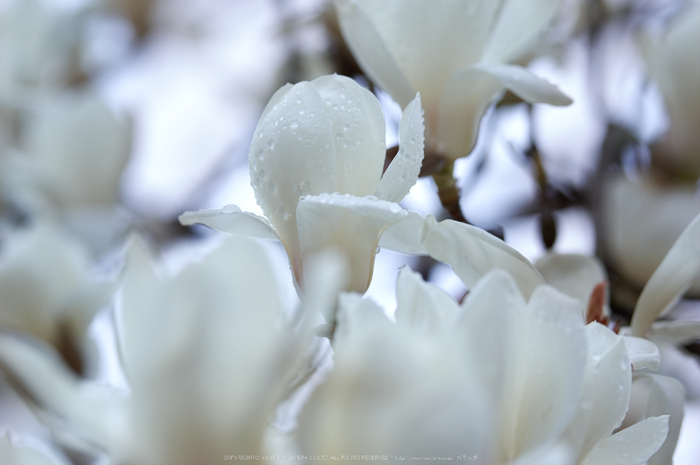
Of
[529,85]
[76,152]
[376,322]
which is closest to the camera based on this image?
[376,322]

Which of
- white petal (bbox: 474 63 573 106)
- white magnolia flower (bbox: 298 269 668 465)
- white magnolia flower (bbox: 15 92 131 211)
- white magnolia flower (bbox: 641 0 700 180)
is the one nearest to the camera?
white magnolia flower (bbox: 298 269 668 465)

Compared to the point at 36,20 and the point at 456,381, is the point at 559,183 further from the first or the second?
the point at 36,20

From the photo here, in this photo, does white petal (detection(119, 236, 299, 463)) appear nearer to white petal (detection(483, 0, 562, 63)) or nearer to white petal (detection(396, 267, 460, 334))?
white petal (detection(396, 267, 460, 334))

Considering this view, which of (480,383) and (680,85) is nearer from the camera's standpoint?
(480,383)

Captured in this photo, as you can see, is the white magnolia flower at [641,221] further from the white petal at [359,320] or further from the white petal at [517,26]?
the white petal at [359,320]

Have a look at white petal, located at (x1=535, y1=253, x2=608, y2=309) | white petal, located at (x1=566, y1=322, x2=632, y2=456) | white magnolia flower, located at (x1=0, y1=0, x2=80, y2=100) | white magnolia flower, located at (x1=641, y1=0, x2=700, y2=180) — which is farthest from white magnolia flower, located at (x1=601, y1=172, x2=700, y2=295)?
white magnolia flower, located at (x1=0, y1=0, x2=80, y2=100)

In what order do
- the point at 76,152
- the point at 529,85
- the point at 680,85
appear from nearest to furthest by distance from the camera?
the point at 529,85 < the point at 680,85 < the point at 76,152

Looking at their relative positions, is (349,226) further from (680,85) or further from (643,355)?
(680,85)

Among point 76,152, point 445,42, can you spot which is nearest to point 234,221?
point 445,42
